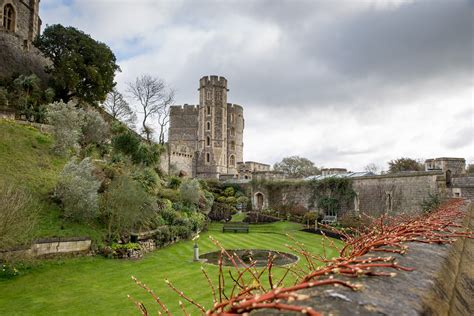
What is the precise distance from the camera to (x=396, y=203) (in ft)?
75.2

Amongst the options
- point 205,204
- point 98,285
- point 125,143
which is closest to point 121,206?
point 98,285

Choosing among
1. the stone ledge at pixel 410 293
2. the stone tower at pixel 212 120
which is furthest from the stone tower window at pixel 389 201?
the stone tower at pixel 212 120

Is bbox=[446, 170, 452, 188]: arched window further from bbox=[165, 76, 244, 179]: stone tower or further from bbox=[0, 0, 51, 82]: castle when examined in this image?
bbox=[0, 0, 51, 82]: castle

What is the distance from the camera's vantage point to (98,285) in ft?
36.3

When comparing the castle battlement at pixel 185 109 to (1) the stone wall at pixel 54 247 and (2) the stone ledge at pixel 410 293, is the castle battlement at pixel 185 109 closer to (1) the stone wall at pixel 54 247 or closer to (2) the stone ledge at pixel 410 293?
(1) the stone wall at pixel 54 247

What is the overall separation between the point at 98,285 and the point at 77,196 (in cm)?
548

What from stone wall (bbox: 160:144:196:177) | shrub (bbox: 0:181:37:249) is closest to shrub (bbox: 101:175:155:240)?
shrub (bbox: 0:181:37:249)

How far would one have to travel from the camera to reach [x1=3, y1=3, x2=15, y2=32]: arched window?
2915 centimetres

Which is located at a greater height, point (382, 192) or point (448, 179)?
point (448, 179)

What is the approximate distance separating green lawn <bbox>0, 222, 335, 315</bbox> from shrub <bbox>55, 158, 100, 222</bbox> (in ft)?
7.72

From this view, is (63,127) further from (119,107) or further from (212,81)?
(212,81)

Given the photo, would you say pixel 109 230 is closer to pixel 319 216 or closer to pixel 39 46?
pixel 319 216

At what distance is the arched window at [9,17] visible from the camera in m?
29.1

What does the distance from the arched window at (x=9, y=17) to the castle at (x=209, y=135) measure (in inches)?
863
